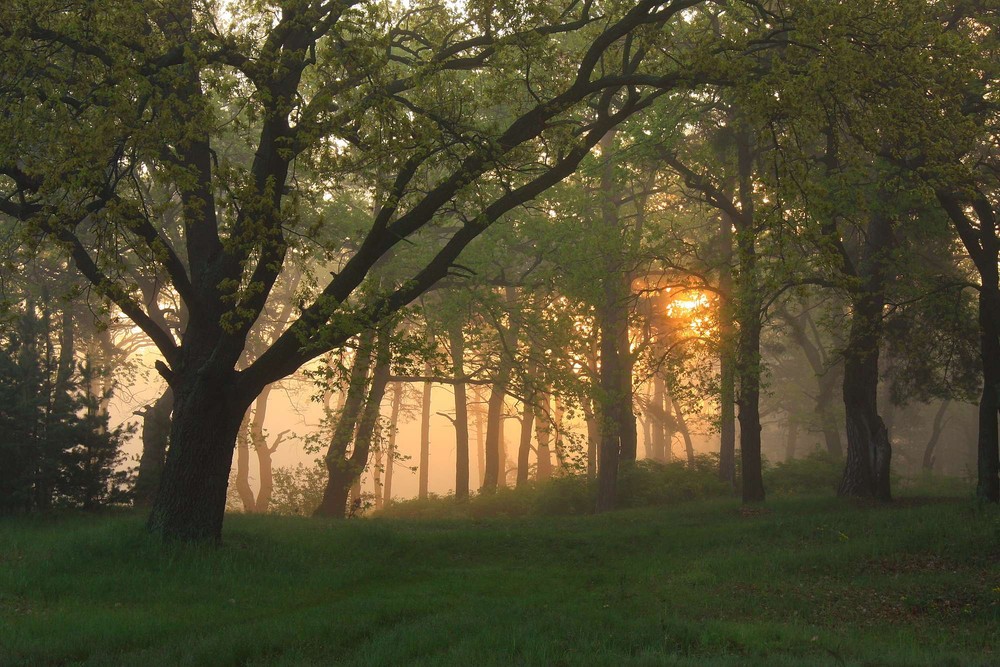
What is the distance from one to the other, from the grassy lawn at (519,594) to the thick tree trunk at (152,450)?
3.92 meters

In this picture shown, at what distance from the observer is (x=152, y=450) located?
25.1 metres

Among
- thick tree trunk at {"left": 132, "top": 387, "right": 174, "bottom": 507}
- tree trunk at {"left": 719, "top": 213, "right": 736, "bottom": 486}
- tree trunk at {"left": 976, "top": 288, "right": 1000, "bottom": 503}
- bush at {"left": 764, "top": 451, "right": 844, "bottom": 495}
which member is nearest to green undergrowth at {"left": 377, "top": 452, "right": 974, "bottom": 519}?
bush at {"left": 764, "top": 451, "right": 844, "bottom": 495}

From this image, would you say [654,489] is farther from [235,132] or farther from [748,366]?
[235,132]

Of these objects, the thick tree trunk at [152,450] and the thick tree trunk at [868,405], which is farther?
the thick tree trunk at [152,450]

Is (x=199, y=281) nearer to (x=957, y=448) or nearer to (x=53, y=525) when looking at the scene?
(x=53, y=525)

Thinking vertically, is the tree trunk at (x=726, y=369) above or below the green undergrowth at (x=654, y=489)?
above

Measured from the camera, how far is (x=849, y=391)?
21312mm

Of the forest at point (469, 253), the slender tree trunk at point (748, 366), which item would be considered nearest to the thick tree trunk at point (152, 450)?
the forest at point (469, 253)

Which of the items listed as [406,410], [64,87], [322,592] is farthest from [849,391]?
[406,410]

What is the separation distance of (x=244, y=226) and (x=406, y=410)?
45201 mm

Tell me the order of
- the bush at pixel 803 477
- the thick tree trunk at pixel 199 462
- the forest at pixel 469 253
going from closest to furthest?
the forest at pixel 469 253
the thick tree trunk at pixel 199 462
the bush at pixel 803 477

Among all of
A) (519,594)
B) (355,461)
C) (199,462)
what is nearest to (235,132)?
(199,462)

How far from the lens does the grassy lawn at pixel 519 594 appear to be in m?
8.67

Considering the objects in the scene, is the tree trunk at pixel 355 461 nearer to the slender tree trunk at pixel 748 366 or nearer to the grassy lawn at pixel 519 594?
the grassy lawn at pixel 519 594
